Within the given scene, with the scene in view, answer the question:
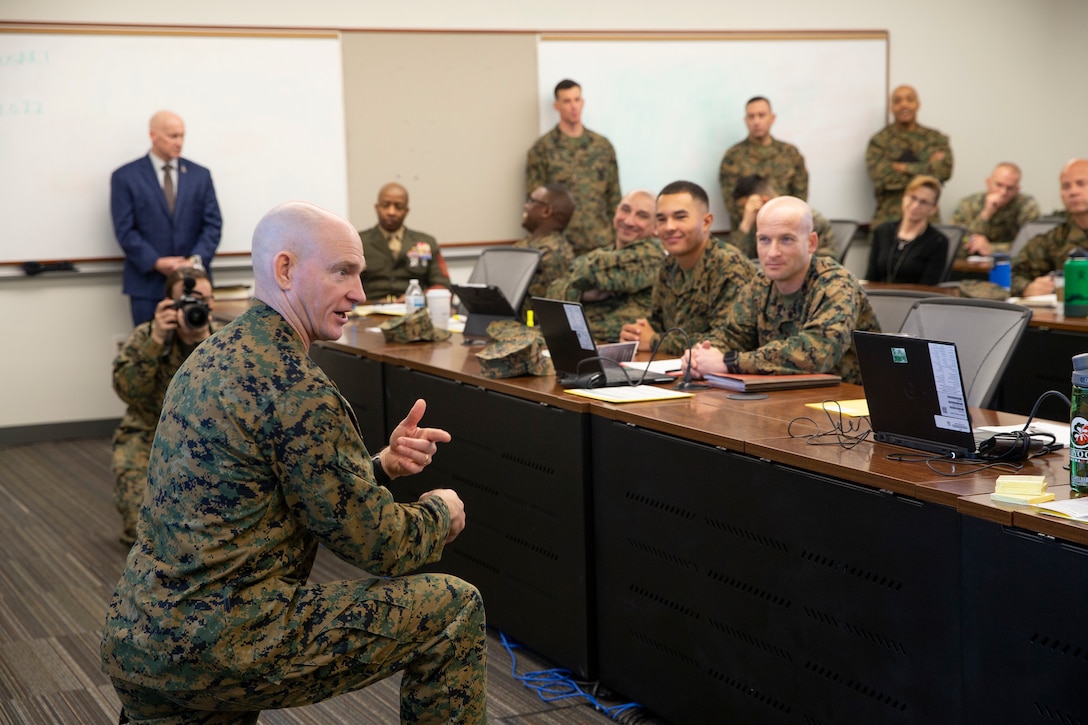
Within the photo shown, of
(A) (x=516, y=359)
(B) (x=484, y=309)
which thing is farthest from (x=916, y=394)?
(B) (x=484, y=309)

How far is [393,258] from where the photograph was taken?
6480 mm

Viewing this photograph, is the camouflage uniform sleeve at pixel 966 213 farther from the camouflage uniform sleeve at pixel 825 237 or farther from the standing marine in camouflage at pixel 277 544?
the standing marine in camouflage at pixel 277 544

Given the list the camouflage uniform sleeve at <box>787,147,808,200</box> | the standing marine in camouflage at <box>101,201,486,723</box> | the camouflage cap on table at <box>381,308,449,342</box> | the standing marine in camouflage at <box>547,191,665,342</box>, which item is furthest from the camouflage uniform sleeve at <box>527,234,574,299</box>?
the standing marine in camouflage at <box>101,201,486,723</box>

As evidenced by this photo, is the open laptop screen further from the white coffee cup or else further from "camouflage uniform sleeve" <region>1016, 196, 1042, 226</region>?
"camouflage uniform sleeve" <region>1016, 196, 1042, 226</region>

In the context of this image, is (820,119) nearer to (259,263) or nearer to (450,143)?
(450,143)

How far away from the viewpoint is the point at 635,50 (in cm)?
827

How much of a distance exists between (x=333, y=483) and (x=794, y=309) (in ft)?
6.89

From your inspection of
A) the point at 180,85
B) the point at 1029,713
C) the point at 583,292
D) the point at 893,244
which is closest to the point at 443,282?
the point at 583,292

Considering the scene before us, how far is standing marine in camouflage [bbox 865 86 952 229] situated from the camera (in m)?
8.69

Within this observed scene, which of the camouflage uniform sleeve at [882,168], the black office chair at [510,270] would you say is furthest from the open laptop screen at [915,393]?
the camouflage uniform sleeve at [882,168]

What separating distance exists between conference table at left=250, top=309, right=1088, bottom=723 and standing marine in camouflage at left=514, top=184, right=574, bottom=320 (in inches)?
73.1

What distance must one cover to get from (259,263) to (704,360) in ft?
5.50

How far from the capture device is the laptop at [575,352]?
3.34m

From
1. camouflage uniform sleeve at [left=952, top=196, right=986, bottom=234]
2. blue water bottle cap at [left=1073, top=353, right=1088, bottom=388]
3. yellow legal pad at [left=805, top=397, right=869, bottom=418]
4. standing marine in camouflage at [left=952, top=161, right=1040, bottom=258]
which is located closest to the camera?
blue water bottle cap at [left=1073, top=353, right=1088, bottom=388]
